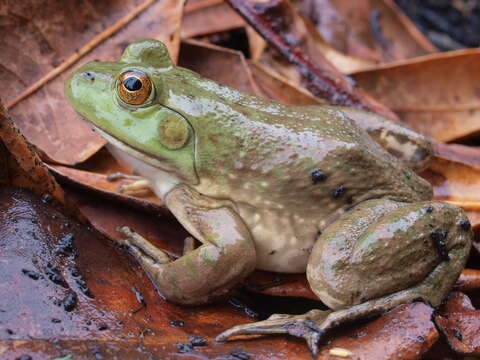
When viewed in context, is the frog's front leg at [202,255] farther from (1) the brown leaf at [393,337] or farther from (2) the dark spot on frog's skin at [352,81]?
(2) the dark spot on frog's skin at [352,81]

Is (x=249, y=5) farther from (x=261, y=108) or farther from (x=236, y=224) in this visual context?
(x=236, y=224)

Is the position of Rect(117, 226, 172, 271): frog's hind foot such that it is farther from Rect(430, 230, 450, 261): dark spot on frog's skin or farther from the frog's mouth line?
Rect(430, 230, 450, 261): dark spot on frog's skin

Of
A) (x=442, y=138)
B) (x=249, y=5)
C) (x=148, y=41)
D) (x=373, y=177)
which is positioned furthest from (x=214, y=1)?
(x=373, y=177)

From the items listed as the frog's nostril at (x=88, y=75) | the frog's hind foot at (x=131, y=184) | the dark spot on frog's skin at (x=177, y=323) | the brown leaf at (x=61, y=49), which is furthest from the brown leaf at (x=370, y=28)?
the dark spot on frog's skin at (x=177, y=323)

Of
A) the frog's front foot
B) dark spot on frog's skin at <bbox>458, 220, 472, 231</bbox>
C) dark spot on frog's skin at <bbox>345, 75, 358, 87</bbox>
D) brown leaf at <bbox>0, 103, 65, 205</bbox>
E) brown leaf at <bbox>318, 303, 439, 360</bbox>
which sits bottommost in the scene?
brown leaf at <bbox>318, 303, 439, 360</bbox>

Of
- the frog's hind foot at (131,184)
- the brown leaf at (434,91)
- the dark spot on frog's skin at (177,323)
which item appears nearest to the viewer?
the dark spot on frog's skin at (177,323)

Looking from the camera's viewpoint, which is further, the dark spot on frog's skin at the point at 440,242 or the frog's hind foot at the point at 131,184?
the frog's hind foot at the point at 131,184

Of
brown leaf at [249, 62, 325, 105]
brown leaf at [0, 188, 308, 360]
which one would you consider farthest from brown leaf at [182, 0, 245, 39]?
brown leaf at [0, 188, 308, 360]
